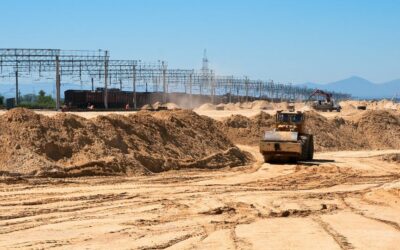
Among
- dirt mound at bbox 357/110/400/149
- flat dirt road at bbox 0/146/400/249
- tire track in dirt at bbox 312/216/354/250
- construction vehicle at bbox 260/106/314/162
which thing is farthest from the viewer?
dirt mound at bbox 357/110/400/149

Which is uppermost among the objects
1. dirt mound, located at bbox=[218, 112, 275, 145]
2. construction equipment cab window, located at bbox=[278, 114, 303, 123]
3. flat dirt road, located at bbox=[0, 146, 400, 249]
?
construction equipment cab window, located at bbox=[278, 114, 303, 123]

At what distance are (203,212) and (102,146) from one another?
924 centimetres

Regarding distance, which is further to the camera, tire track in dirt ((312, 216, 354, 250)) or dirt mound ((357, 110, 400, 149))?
dirt mound ((357, 110, 400, 149))

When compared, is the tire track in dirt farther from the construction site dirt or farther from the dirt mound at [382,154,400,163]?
the dirt mound at [382,154,400,163]

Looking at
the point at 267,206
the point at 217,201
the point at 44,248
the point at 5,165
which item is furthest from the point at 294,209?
the point at 5,165

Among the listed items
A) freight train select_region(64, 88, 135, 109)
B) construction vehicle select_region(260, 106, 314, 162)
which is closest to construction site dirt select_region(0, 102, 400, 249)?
construction vehicle select_region(260, 106, 314, 162)

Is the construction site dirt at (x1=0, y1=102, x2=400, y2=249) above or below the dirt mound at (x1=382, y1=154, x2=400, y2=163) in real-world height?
above

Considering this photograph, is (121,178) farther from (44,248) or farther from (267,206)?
(44,248)

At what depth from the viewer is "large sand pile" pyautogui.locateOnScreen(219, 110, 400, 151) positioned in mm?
41969

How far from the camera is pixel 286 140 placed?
30016 millimetres

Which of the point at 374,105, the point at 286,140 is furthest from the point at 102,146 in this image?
the point at 374,105

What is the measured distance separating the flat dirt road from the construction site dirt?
1.4 inches

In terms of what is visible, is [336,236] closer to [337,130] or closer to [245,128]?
[245,128]

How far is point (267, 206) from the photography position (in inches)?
730
